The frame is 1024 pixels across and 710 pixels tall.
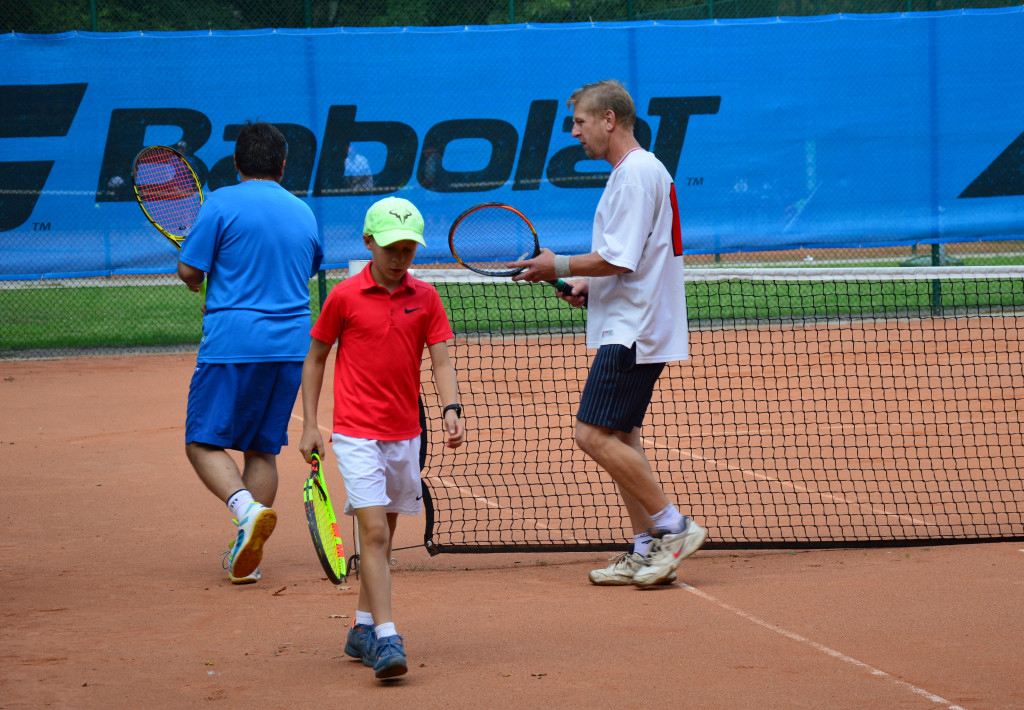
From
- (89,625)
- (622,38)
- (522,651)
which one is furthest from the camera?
(622,38)

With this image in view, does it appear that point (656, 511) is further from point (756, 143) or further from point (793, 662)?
point (756, 143)

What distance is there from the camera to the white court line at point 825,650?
3.13 metres

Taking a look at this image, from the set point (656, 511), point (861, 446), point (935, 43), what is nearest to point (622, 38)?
point (935, 43)

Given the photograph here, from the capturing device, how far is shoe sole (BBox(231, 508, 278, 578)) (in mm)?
4008

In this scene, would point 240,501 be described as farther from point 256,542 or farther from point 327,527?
point 327,527

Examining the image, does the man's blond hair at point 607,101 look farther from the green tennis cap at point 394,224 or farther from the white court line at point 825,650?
the white court line at point 825,650

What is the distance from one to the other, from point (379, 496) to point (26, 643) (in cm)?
136

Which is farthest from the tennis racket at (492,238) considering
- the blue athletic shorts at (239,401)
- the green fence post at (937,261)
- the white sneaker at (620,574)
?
the white sneaker at (620,574)

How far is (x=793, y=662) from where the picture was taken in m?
3.42

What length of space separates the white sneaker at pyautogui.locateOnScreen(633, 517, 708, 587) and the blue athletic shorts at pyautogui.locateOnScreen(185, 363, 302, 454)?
1.54m

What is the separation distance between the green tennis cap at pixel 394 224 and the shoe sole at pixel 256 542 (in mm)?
1217

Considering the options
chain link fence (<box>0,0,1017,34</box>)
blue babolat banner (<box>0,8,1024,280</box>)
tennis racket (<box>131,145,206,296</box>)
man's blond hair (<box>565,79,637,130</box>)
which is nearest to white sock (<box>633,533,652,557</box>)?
man's blond hair (<box>565,79,637,130</box>)

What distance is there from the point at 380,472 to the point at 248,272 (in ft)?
4.41

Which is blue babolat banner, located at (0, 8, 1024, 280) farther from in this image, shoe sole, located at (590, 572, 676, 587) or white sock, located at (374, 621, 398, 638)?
white sock, located at (374, 621, 398, 638)
